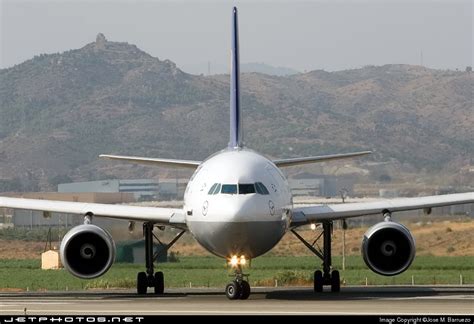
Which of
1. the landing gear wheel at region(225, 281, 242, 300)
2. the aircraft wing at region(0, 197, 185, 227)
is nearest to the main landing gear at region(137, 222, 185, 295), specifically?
Answer: the aircraft wing at region(0, 197, 185, 227)

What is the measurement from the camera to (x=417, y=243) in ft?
234

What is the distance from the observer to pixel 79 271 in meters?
36.9

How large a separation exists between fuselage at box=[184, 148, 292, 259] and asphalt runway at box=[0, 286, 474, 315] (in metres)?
1.51

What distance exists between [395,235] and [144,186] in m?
142

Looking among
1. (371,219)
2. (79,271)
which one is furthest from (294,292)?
(371,219)

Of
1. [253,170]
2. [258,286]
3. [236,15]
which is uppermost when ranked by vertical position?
[236,15]

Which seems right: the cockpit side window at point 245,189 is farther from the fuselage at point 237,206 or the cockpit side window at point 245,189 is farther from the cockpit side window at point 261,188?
the cockpit side window at point 261,188

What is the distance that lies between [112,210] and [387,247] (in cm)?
847

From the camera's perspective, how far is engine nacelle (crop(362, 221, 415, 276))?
1447 inches

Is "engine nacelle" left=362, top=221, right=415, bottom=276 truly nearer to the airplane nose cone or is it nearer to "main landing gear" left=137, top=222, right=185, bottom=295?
the airplane nose cone

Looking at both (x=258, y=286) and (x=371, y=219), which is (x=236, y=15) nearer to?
(x=258, y=286)

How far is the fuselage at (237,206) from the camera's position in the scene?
33.4 metres

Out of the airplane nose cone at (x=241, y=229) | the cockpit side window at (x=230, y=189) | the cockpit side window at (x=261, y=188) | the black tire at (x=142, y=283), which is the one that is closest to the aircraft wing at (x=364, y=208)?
the airplane nose cone at (x=241, y=229)

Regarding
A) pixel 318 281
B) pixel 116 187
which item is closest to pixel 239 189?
pixel 318 281
